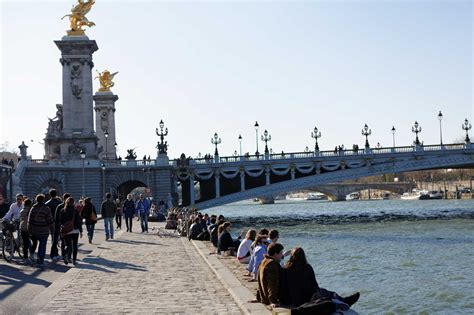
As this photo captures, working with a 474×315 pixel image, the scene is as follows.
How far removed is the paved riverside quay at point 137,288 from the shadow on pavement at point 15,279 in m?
0.60

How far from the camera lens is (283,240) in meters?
51.9

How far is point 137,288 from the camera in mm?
17547

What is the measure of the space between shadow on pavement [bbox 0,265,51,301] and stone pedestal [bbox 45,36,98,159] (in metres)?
53.5

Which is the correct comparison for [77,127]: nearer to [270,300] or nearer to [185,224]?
[185,224]

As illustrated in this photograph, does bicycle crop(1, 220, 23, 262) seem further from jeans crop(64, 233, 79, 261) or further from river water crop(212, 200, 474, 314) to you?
river water crop(212, 200, 474, 314)

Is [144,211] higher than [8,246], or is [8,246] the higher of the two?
[144,211]

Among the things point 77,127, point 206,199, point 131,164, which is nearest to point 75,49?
point 77,127

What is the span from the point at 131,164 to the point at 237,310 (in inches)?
2449

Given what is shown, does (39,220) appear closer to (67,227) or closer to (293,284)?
(67,227)

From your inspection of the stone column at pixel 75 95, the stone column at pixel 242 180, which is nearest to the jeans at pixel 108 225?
the stone column at pixel 75 95

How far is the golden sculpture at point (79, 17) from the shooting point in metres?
75.6

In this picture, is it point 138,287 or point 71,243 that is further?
point 71,243

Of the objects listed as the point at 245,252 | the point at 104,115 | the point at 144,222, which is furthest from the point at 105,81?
the point at 245,252

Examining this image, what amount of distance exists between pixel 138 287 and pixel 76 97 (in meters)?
58.8
